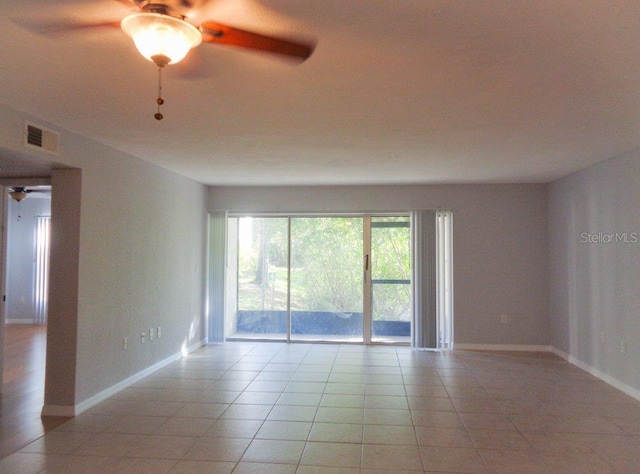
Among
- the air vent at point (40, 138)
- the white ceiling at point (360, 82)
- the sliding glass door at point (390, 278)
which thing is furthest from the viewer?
the sliding glass door at point (390, 278)

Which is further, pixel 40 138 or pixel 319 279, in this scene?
pixel 319 279

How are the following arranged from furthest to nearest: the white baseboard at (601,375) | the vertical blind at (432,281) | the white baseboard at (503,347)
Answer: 1. the vertical blind at (432,281)
2. the white baseboard at (503,347)
3. the white baseboard at (601,375)

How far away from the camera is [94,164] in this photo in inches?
160

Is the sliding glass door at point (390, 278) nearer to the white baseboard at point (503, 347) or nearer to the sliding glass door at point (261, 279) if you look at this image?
the white baseboard at point (503, 347)

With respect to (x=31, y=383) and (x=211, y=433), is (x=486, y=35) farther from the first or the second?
(x=31, y=383)

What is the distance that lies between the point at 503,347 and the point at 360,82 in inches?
200

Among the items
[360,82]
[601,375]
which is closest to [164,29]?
[360,82]

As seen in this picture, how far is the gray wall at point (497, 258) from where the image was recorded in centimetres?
641

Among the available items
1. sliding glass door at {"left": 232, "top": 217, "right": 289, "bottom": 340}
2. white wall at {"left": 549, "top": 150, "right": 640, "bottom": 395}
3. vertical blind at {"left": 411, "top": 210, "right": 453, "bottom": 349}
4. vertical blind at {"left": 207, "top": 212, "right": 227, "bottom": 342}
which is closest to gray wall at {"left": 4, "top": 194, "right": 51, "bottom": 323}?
vertical blind at {"left": 207, "top": 212, "right": 227, "bottom": 342}

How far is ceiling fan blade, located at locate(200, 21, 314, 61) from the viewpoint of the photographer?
188cm

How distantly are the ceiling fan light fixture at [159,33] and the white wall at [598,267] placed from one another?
4.23 metres

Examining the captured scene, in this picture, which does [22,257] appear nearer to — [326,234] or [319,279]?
[319,279]

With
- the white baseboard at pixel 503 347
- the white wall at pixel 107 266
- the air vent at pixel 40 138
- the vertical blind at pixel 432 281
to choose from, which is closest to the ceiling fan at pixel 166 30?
the air vent at pixel 40 138

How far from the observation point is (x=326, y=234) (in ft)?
22.9
